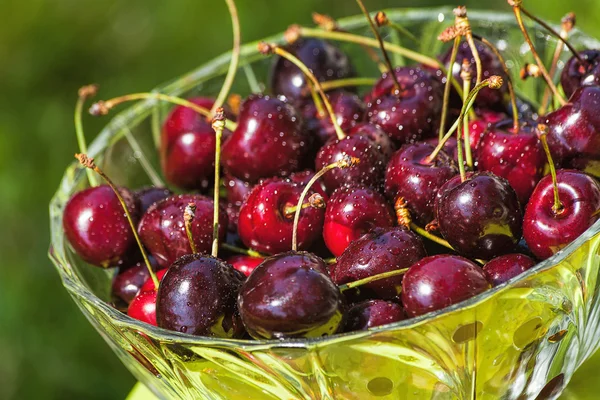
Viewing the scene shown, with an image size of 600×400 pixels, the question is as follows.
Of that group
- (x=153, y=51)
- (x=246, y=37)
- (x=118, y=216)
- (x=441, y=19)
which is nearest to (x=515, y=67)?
(x=441, y=19)

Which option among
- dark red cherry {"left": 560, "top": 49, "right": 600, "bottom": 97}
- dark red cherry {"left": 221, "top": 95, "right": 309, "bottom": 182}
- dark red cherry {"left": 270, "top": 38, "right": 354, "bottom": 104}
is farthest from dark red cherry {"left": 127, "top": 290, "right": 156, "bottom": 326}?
dark red cherry {"left": 560, "top": 49, "right": 600, "bottom": 97}

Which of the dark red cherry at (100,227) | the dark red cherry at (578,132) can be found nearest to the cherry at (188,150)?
the dark red cherry at (100,227)

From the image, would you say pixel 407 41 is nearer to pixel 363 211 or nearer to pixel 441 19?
pixel 441 19

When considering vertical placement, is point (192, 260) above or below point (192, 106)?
below

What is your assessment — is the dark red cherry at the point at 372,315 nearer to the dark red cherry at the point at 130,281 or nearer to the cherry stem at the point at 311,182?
the cherry stem at the point at 311,182

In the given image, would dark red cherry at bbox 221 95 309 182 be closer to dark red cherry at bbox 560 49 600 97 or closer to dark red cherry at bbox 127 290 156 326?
dark red cherry at bbox 127 290 156 326

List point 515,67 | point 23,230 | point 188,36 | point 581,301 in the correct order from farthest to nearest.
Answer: point 188,36, point 23,230, point 515,67, point 581,301

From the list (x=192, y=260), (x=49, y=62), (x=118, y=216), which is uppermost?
(x=49, y=62)
